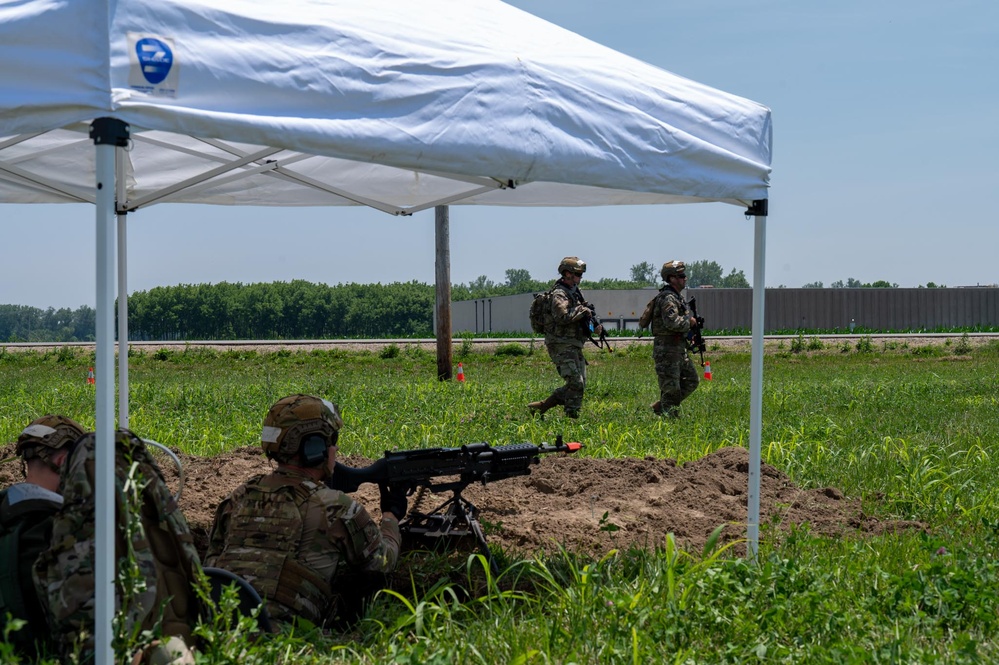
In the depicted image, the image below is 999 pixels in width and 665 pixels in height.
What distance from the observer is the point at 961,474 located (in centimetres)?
771

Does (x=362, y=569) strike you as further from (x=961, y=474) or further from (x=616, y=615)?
(x=961, y=474)

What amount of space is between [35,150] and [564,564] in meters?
3.53

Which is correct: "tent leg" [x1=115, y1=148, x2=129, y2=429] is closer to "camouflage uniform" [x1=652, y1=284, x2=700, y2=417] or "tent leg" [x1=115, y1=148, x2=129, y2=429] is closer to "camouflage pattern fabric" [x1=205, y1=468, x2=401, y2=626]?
"camouflage pattern fabric" [x1=205, y1=468, x2=401, y2=626]

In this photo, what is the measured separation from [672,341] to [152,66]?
9.33 metres

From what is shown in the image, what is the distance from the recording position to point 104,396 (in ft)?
9.89

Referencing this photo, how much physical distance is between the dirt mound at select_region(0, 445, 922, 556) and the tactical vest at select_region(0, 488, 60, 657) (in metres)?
2.19

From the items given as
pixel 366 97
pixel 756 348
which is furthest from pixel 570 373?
pixel 366 97

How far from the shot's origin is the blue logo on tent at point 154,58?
10.2ft

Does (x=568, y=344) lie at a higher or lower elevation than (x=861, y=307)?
lower

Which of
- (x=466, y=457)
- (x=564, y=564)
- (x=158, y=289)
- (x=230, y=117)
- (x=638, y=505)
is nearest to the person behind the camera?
(x=230, y=117)

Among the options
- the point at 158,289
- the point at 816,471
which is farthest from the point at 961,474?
the point at 158,289

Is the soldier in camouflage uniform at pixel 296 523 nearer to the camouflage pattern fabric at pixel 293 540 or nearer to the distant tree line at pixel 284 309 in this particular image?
the camouflage pattern fabric at pixel 293 540

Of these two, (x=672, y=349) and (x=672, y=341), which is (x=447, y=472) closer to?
(x=672, y=349)

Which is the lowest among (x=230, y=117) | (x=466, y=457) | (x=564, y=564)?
(x=564, y=564)
